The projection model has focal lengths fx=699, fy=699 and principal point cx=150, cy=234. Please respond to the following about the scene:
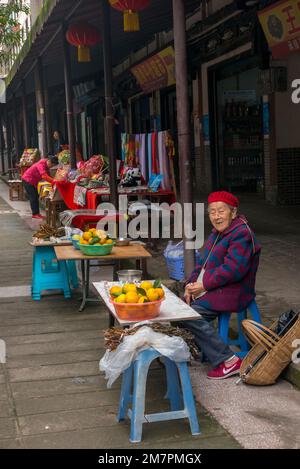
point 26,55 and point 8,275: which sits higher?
point 26,55

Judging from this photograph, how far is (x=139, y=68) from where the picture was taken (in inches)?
701

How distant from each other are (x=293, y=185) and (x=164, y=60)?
4.22 meters

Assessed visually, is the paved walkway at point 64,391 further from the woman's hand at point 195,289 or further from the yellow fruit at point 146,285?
the yellow fruit at point 146,285

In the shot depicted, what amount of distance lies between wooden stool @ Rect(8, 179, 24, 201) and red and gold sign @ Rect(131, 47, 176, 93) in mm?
5730

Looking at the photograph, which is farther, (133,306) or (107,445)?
(133,306)

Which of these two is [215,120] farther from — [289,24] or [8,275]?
[8,275]

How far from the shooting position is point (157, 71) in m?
16.7

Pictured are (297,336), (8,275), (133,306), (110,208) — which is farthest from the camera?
(110,208)

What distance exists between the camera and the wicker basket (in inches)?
191

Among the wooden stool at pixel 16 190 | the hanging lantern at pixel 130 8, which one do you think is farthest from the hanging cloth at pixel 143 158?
the wooden stool at pixel 16 190

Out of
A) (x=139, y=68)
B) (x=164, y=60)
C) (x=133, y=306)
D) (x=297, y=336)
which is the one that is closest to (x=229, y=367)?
(x=297, y=336)

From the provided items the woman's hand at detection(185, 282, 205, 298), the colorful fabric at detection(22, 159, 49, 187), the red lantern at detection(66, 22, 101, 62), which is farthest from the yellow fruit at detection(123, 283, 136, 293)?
the colorful fabric at detection(22, 159, 49, 187)

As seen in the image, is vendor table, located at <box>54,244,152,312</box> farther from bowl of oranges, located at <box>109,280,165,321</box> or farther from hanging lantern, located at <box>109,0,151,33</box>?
hanging lantern, located at <box>109,0,151,33</box>

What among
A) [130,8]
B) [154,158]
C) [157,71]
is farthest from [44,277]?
[157,71]
